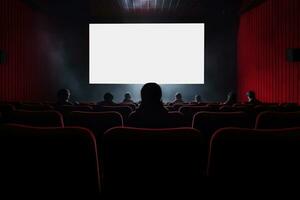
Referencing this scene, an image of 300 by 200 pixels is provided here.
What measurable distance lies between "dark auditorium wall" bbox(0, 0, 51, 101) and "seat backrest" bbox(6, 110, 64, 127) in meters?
6.73

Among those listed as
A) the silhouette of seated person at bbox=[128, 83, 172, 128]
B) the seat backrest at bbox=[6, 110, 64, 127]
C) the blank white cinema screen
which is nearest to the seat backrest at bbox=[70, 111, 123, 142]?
the silhouette of seated person at bbox=[128, 83, 172, 128]

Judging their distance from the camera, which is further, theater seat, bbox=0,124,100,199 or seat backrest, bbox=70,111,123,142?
seat backrest, bbox=70,111,123,142

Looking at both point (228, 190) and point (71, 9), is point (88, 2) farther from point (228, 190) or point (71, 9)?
point (228, 190)

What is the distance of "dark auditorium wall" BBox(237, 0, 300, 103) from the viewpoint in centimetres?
873

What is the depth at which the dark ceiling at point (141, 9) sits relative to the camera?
12.4m

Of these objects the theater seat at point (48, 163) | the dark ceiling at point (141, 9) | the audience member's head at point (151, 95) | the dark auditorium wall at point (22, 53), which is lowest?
the theater seat at point (48, 163)

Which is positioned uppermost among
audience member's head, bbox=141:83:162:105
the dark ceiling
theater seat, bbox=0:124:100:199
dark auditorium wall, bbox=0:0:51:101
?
the dark ceiling

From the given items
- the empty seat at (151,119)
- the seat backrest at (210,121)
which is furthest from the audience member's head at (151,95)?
the seat backrest at (210,121)

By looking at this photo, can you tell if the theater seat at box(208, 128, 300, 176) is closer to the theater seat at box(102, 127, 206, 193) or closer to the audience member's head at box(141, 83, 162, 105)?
the theater seat at box(102, 127, 206, 193)

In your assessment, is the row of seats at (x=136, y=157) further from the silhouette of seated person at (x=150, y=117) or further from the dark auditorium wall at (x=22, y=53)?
the dark auditorium wall at (x=22, y=53)

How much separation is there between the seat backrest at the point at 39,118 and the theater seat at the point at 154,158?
1311 mm

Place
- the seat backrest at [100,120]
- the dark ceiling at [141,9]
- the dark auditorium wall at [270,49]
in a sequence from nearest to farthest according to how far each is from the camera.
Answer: the seat backrest at [100,120] < the dark auditorium wall at [270,49] < the dark ceiling at [141,9]

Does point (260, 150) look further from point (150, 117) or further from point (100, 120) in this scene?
point (100, 120)

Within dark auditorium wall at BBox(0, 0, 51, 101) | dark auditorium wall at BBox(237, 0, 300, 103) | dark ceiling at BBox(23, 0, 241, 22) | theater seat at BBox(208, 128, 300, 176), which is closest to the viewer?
theater seat at BBox(208, 128, 300, 176)
